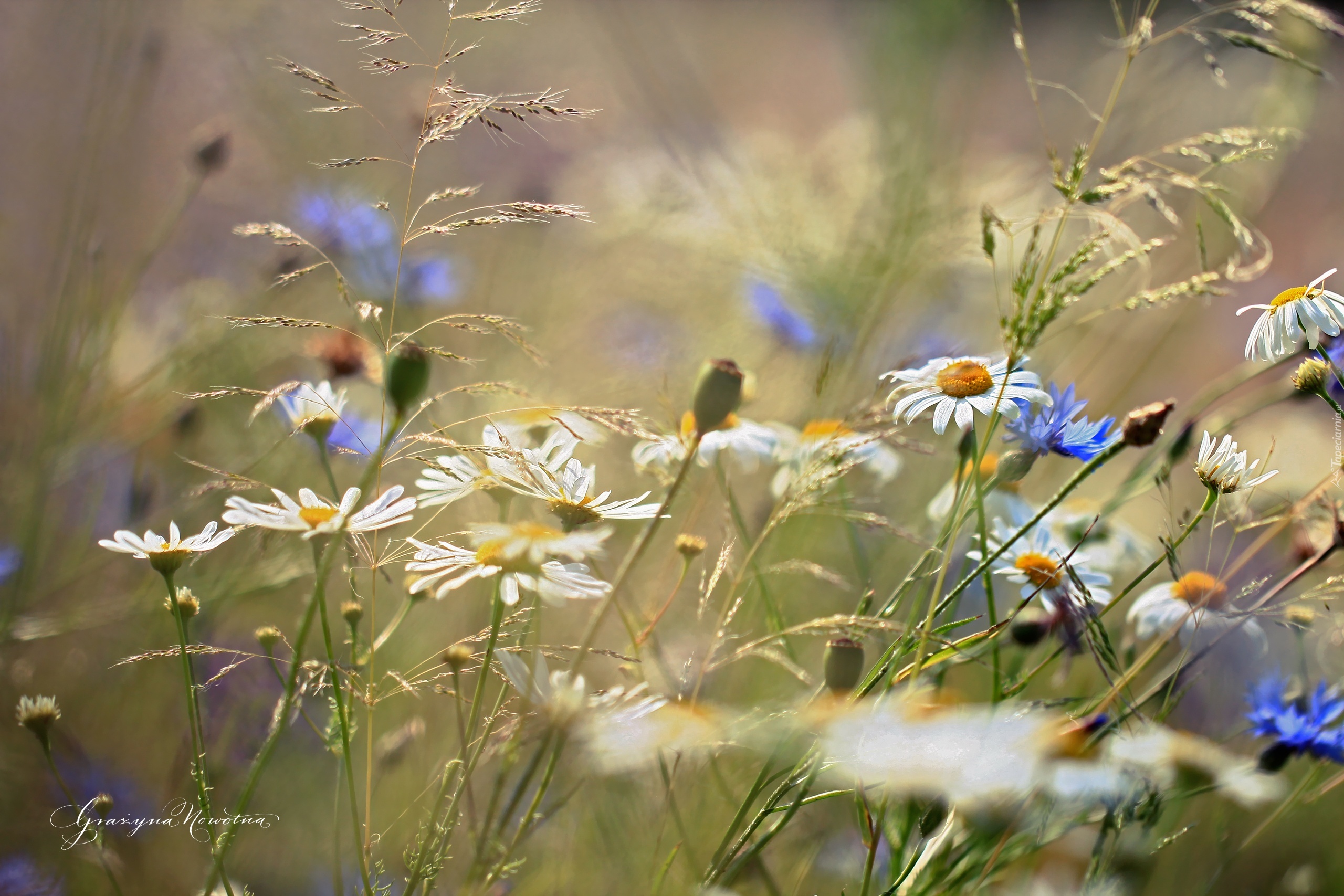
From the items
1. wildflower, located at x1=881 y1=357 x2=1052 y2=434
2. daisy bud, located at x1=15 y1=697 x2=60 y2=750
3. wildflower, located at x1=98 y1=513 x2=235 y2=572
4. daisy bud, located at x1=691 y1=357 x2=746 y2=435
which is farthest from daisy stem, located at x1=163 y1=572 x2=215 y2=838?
wildflower, located at x1=881 y1=357 x2=1052 y2=434

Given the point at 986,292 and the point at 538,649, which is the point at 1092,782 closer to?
the point at 538,649

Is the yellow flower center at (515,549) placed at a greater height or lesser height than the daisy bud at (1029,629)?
greater

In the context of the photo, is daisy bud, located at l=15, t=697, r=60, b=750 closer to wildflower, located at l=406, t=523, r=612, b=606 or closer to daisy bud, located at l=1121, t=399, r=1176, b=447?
wildflower, located at l=406, t=523, r=612, b=606

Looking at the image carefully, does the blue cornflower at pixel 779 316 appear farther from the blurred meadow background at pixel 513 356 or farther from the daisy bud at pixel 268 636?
the daisy bud at pixel 268 636

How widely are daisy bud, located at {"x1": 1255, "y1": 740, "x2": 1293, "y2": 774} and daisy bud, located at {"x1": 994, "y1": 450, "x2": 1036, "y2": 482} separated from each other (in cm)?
23

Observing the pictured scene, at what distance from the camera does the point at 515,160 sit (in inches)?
76.7

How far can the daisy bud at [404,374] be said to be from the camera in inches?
13.6

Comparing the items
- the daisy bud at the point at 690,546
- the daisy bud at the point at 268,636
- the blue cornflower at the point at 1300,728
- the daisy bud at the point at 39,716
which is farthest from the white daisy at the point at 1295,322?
the daisy bud at the point at 39,716

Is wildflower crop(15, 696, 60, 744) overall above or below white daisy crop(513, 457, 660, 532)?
below

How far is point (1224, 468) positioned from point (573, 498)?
366mm

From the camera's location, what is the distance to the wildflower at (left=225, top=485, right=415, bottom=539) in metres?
0.37

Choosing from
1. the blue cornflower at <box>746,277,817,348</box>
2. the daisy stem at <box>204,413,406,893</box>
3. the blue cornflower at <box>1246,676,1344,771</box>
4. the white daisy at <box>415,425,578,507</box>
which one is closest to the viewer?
the daisy stem at <box>204,413,406,893</box>

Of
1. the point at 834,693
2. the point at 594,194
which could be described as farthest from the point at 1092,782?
the point at 594,194

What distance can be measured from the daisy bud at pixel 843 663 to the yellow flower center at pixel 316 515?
264mm
